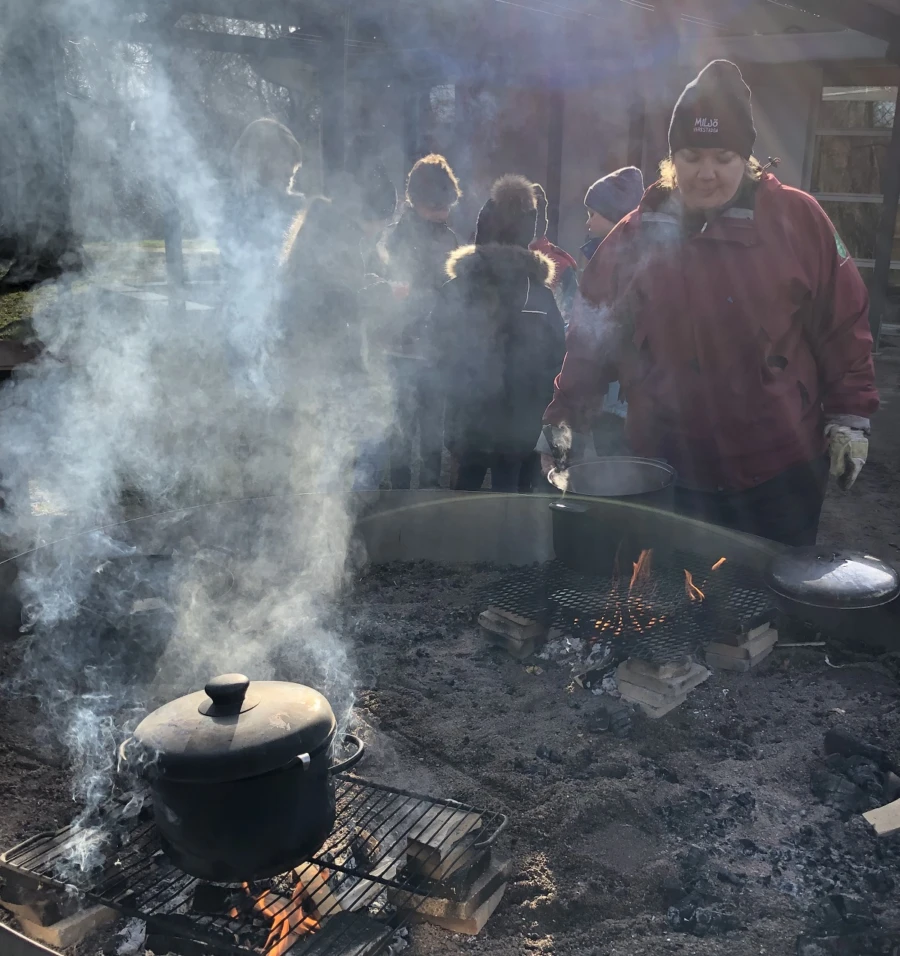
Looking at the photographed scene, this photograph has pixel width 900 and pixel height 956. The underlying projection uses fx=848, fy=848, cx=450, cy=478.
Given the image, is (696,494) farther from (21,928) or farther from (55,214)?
(55,214)

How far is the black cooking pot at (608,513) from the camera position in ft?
9.75

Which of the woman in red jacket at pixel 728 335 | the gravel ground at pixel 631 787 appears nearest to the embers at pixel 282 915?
the gravel ground at pixel 631 787

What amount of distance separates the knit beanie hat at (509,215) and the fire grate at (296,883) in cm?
327

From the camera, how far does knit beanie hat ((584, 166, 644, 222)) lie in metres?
5.57

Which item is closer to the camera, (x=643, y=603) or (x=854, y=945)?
(x=854, y=945)

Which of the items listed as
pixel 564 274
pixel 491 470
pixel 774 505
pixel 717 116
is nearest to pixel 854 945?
pixel 774 505

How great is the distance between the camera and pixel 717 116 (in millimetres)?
2828

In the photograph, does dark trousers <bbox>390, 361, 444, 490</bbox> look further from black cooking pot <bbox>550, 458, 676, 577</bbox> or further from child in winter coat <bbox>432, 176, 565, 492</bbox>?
black cooking pot <bbox>550, 458, 676, 577</bbox>

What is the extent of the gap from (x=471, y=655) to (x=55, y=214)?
4.57m

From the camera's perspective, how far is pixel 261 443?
247 inches

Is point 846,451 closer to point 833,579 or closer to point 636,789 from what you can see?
point 833,579

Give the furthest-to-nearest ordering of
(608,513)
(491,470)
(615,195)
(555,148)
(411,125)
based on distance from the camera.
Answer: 1. (411,125)
2. (555,148)
3. (615,195)
4. (491,470)
5. (608,513)

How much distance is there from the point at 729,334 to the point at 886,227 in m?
7.79

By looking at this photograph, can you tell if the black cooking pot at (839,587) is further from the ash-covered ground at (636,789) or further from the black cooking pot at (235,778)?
the black cooking pot at (235,778)
